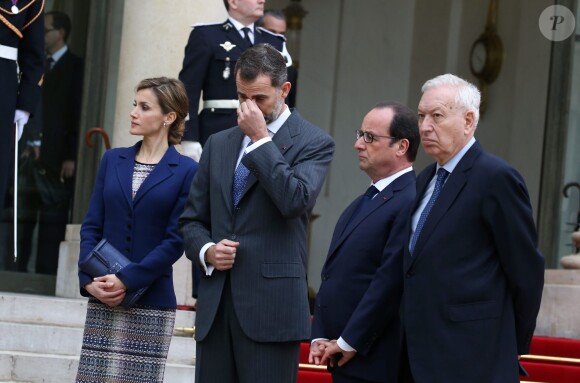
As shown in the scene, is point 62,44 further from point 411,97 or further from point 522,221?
point 522,221

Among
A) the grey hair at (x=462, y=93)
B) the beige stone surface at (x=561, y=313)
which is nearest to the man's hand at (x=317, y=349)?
the grey hair at (x=462, y=93)

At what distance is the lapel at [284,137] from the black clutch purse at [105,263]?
2.26 feet

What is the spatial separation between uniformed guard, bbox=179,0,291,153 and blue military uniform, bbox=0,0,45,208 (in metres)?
1.06

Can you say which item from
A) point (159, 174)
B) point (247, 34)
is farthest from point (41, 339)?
point (159, 174)

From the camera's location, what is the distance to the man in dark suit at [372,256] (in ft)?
17.2

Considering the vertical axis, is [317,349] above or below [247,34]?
below

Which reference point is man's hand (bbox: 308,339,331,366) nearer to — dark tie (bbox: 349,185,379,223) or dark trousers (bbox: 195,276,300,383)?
dark trousers (bbox: 195,276,300,383)

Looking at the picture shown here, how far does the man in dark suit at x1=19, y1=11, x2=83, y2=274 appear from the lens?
381 inches

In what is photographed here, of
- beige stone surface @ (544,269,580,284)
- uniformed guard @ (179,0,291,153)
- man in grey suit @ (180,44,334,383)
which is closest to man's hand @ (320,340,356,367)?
man in grey suit @ (180,44,334,383)

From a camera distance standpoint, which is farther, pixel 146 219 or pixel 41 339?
pixel 41 339

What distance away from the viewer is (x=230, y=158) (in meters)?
5.30

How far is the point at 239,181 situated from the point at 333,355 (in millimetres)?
760

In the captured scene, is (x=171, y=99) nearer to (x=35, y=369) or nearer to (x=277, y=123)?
(x=277, y=123)

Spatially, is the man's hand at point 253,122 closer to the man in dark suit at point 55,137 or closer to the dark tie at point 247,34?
the dark tie at point 247,34
